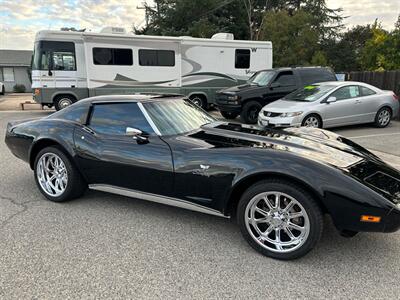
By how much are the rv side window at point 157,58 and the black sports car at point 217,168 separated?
9332mm

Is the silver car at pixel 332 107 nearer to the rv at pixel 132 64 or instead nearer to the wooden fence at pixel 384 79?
the wooden fence at pixel 384 79

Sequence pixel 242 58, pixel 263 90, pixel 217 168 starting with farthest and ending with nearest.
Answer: pixel 242 58, pixel 263 90, pixel 217 168

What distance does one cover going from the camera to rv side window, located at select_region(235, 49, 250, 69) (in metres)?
14.8

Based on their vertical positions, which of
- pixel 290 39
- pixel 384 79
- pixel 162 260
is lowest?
pixel 162 260

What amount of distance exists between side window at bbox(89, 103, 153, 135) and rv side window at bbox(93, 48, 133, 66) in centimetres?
937

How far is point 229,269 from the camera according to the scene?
287cm

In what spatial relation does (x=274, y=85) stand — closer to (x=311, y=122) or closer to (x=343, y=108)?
(x=343, y=108)

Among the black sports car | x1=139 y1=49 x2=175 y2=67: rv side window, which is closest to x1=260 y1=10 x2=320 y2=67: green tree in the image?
x1=139 y1=49 x2=175 y2=67: rv side window

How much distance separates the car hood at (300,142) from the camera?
10.6 ft

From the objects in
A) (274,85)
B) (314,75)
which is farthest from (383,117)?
(274,85)

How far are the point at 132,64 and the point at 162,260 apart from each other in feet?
37.7

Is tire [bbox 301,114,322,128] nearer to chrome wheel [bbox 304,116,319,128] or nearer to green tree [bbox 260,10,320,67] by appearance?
chrome wheel [bbox 304,116,319,128]

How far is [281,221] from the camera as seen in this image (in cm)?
304

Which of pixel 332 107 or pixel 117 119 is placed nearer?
pixel 117 119
